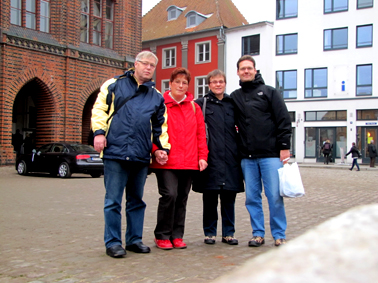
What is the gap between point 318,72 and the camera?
34.1 metres

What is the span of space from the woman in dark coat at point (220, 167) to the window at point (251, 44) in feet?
109

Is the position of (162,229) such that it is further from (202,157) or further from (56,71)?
(56,71)

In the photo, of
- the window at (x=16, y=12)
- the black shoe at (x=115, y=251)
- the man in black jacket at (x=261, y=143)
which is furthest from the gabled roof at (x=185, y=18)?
the black shoe at (x=115, y=251)

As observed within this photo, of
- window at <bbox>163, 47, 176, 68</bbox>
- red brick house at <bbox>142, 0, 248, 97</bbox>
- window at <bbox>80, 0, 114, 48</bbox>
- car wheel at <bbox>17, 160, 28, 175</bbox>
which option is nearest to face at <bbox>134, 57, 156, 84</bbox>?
car wheel at <bbox>17, 160, 28, 175</bbox>

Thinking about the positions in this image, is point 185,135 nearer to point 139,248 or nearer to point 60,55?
point 139,248

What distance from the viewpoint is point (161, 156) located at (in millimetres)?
4645

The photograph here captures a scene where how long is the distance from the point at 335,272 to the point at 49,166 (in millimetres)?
17917

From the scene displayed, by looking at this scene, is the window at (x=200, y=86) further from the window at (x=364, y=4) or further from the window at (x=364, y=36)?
the window at (x=364, y=4)

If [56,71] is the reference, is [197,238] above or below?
below

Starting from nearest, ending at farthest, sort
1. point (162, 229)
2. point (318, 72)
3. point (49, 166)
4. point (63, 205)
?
point (162, 229)
point (63, 205)
point (49, 166)
point (318, 72)

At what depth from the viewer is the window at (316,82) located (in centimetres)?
3381

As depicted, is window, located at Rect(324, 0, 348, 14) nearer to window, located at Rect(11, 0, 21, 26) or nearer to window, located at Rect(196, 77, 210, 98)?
window, located at Rect(196, 77, 210, 98)

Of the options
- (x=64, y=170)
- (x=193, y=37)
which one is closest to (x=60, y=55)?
(x=64, y=170)

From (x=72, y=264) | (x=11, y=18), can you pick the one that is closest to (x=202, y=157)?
(x=72, y=264)
